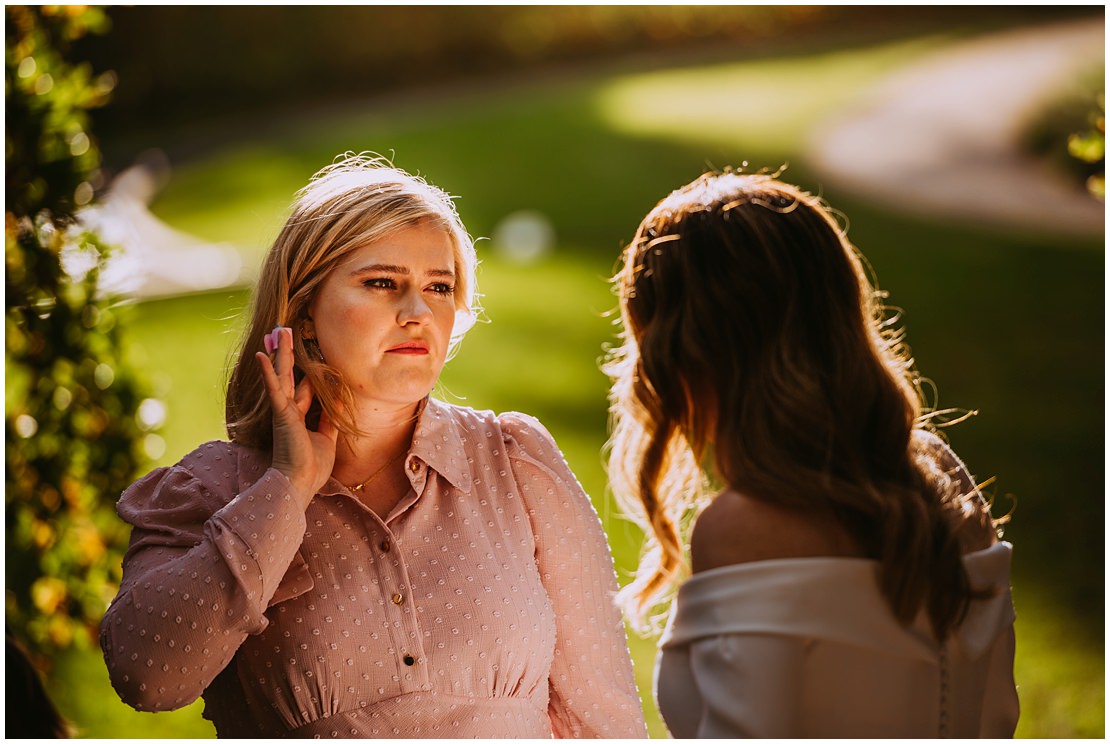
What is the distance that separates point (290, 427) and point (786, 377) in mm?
831

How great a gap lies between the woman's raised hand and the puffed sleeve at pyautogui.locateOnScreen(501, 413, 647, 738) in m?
0.44

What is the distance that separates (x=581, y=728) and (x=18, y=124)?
260cm

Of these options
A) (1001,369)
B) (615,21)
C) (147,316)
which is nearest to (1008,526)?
(1001,369)

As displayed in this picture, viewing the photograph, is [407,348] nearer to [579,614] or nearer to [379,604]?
[379,604]

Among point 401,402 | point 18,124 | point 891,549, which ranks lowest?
point 891,549

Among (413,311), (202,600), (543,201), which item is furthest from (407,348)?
(543,201)

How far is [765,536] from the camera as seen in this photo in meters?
1.70

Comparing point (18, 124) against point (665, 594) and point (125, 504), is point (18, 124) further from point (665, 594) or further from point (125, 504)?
point (665, 594)

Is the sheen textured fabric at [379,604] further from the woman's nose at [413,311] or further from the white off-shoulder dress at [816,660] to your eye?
the white off-shoulder dress at [816,660]

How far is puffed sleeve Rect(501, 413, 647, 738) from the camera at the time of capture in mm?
2256

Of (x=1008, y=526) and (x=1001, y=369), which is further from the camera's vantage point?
(x=1001, y=369)

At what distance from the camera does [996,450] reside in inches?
279

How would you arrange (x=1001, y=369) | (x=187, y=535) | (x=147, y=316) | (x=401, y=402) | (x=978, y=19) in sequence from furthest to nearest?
(x=978, y=19), (x=147, y=316), (x=1001, y=369), (x=401, y=402), (x=187, y=535)

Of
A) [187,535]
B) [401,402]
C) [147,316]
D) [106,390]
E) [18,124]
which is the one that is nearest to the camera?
[187,535]
